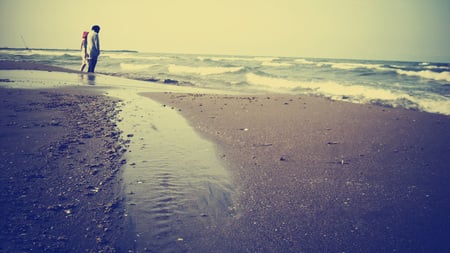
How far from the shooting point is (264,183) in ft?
11.1

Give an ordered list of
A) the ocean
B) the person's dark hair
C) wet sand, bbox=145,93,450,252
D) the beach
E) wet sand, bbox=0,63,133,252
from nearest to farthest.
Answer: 1. wet sand, bbox=0,63,133,252
2. the beach
3. wet sand, bbox=145,93,450,252
4. the ocean
5. the person's dark hair

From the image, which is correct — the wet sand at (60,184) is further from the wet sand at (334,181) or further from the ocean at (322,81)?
the ocean at (322,81)

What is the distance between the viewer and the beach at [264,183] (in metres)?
2.25

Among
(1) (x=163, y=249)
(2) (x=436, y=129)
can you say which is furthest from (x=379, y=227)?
(2) (x=436, y=129)

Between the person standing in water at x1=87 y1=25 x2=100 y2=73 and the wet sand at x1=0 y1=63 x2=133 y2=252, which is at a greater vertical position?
the person standing in water at x1=87 y1=25 x2=100 y2=73

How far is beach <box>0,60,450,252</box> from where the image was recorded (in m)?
2.25

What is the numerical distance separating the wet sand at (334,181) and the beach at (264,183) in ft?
0.05

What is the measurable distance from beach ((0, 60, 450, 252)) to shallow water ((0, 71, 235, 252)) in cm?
10

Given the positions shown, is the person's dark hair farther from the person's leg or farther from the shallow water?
the shallow water

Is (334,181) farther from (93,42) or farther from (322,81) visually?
(322,81)

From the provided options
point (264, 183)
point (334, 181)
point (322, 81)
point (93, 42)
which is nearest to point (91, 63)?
point (93, 42)

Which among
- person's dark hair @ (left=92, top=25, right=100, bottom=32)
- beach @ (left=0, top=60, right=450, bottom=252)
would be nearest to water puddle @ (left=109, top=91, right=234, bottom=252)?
beach @ (left=0, top=60, right=450, bottom=252)

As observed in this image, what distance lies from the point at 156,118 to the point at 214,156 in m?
2.45

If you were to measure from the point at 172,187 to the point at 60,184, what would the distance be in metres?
1.11
